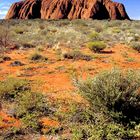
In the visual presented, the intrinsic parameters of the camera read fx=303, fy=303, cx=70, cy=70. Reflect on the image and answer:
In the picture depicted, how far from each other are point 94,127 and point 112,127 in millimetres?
377

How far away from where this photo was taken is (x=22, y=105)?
279 inches

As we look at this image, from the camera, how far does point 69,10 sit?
7612cm

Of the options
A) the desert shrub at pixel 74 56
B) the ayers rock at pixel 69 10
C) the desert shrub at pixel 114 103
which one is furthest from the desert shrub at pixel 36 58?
the ayers rock at pixel 69 10

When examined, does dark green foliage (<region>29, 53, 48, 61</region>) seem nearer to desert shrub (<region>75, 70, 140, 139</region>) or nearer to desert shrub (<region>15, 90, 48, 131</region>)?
desert shrub (<region>15, 90, 48, 131</region>)

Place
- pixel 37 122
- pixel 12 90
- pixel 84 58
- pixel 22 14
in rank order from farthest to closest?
pixel 22 14
pixel 84 58
pixel 12 90
pixel 37 122

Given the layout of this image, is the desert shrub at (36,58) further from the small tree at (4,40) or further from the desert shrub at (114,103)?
the desert shrub at (114,103)

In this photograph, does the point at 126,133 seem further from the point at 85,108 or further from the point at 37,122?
the point at 37,122

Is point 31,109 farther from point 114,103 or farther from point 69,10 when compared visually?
point 69,10

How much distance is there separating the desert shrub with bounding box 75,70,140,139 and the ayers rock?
64.6 meters

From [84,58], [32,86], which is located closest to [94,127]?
[32,86]

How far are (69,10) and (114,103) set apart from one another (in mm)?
71582

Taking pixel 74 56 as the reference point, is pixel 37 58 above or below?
below

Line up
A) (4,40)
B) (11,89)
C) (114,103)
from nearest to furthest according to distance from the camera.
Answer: (114,103)
(11,89)
(4,40)

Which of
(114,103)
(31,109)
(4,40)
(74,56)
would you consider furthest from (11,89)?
(4,40)
